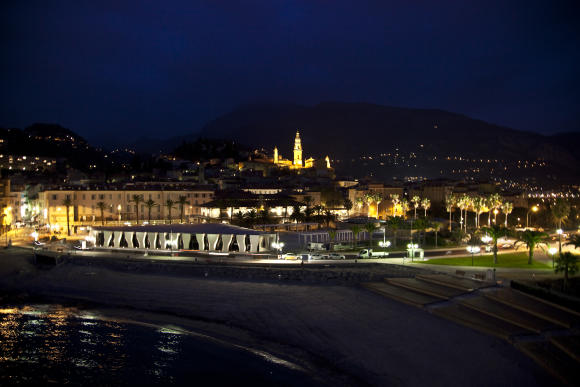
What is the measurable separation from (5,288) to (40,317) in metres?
8.97

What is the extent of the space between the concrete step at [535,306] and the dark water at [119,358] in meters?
11.7

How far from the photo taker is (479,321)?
72.9ft

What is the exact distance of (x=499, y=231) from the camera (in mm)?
37562

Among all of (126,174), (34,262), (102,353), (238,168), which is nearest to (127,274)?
(34,262)

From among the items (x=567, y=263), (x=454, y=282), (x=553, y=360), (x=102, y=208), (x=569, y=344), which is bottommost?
(x=553, y=360)

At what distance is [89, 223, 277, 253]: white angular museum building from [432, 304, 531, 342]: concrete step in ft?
65.0

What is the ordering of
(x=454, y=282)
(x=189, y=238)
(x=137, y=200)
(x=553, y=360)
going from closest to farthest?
(x=553, y=360)
(x=454, y=282)
(x=189, y=238)
(x=137, y=200)

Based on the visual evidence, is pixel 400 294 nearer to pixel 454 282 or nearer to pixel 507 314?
pixel 454 282

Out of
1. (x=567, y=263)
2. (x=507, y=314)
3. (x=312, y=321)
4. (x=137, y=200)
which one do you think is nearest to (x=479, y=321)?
(x=507, y=314)

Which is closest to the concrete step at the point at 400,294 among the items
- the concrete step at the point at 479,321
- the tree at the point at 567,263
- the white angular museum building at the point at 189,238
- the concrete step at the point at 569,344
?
the concrete step at the point at 479,321

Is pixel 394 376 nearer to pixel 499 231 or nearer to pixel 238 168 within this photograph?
pixel 499 231

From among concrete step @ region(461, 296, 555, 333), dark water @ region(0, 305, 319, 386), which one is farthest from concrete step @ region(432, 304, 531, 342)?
dark water @ region(0, 305, 319, 386)

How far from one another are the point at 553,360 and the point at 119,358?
1756 cm

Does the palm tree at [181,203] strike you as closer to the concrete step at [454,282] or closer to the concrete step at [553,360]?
the concrete step at [454,282]
